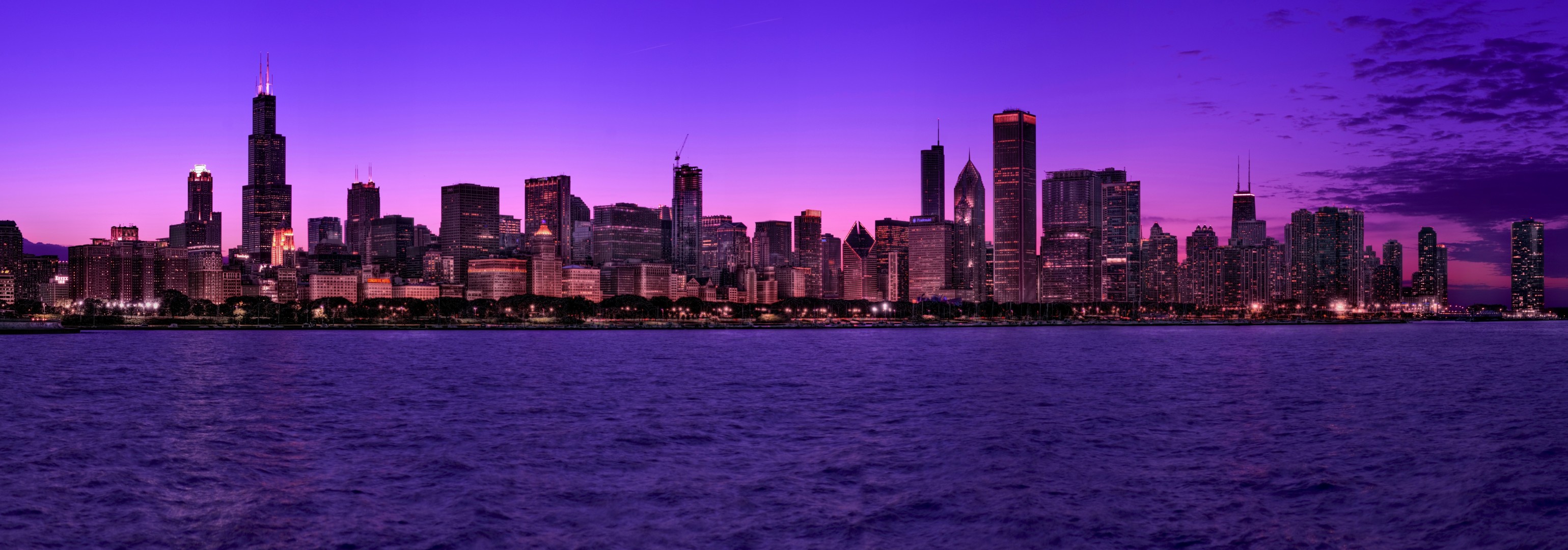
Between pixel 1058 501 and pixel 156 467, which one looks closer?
pixel 1058 501

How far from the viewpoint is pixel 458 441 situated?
4284 cm

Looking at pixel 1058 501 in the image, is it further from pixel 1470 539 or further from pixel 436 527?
pixel 436 527

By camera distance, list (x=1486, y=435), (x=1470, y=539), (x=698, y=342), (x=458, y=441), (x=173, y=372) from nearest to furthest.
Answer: (x=1470, y=539), (x=458, y=441), (x=1486, y=435), (x=173, y=372), (x=698, y=342)

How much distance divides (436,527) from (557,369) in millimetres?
66081

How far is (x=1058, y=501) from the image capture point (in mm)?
30188

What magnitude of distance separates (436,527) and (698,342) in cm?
14327

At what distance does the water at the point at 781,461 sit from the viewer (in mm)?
26562

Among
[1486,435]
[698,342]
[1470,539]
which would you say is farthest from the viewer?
[698,342]

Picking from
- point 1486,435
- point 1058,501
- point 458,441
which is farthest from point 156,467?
point 1486,435

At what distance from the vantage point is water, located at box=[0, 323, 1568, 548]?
26562 millimetres

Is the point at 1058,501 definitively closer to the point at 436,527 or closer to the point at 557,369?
the point at 436,527

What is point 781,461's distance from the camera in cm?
3706

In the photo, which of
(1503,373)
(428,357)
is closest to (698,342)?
(428,357)

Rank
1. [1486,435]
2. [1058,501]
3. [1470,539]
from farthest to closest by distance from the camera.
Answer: [1486,435], [1058,501], [1470,539]
